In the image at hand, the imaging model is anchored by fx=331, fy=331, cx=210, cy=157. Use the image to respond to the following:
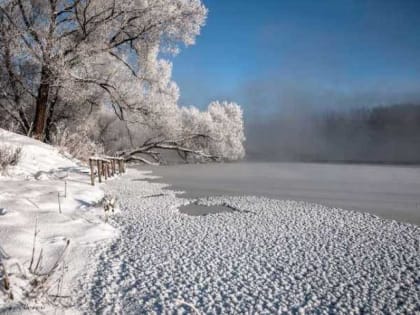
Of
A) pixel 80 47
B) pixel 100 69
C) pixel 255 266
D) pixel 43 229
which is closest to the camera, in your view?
pixel 255 266

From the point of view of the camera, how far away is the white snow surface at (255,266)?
1.94m

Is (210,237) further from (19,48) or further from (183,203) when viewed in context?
(19,48)

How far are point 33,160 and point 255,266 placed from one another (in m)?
5.91

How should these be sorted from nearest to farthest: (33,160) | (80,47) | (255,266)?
(255,266)
(33,160)
(80,47)

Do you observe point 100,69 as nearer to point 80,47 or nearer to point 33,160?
point 80,47

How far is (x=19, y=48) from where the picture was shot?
33.2 ft

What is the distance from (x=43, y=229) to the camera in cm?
293

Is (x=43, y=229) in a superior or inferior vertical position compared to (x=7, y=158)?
inferior

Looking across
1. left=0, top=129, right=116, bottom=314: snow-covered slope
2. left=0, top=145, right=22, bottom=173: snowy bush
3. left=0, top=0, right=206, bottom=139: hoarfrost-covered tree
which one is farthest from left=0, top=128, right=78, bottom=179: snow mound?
left=0, top=0, right=206, bottom=139: hoarfrost-covered tree

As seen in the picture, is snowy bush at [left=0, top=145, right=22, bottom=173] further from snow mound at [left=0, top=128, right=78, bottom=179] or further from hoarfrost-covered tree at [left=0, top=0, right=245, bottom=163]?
hoarfrost-covered tree at [left=0, top=0, right=245, bottom=163]

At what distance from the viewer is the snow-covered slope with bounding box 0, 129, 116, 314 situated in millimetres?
1906

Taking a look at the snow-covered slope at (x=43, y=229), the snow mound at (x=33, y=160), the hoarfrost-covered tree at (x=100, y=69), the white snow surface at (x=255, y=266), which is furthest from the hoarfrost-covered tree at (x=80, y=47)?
the white snow surface at (x=255, y=266)

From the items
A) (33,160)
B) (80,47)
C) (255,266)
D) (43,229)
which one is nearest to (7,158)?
(33,160)

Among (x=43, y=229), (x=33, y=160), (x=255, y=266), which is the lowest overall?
(x=255, y=266)
